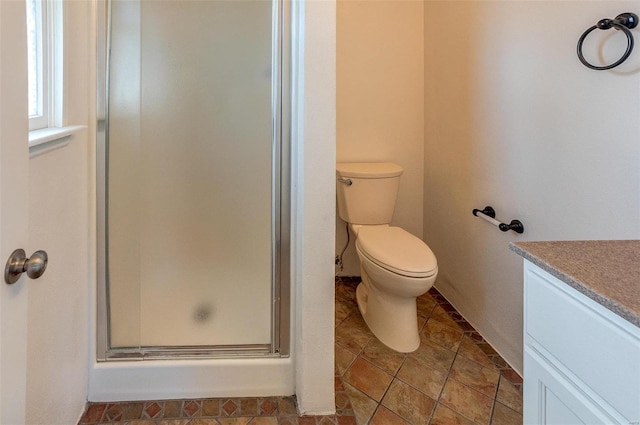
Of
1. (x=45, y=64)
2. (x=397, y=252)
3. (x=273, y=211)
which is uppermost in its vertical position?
(x=45, y=64)

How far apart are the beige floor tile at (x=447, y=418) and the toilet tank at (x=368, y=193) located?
1142 mm

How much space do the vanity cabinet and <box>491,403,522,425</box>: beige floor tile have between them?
82cm

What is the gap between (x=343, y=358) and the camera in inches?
86.7

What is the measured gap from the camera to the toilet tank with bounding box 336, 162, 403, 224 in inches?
104

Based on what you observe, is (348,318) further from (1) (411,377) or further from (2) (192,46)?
(2) (192,46)

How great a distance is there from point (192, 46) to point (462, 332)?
74.0 inches

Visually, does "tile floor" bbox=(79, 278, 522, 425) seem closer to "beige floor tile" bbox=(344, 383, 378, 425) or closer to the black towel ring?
"beige floor tile" bbox=(344, 383, 378, 425)

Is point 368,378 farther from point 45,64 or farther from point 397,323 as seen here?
point 45,64

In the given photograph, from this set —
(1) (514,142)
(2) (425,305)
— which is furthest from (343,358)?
(1) (514,142)

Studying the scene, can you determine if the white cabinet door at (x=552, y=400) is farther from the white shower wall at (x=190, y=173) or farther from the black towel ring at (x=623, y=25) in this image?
the white shower wall at (x=190, y=173)

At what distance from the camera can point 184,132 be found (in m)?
1.77

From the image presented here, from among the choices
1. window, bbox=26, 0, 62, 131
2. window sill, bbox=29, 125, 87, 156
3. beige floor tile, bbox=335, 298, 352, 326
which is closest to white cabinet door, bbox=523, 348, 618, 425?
window sill, bbox=29, 125, 87, 156

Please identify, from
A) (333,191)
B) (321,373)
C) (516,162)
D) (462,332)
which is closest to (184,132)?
(333,191)

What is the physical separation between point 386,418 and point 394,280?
0.60m
